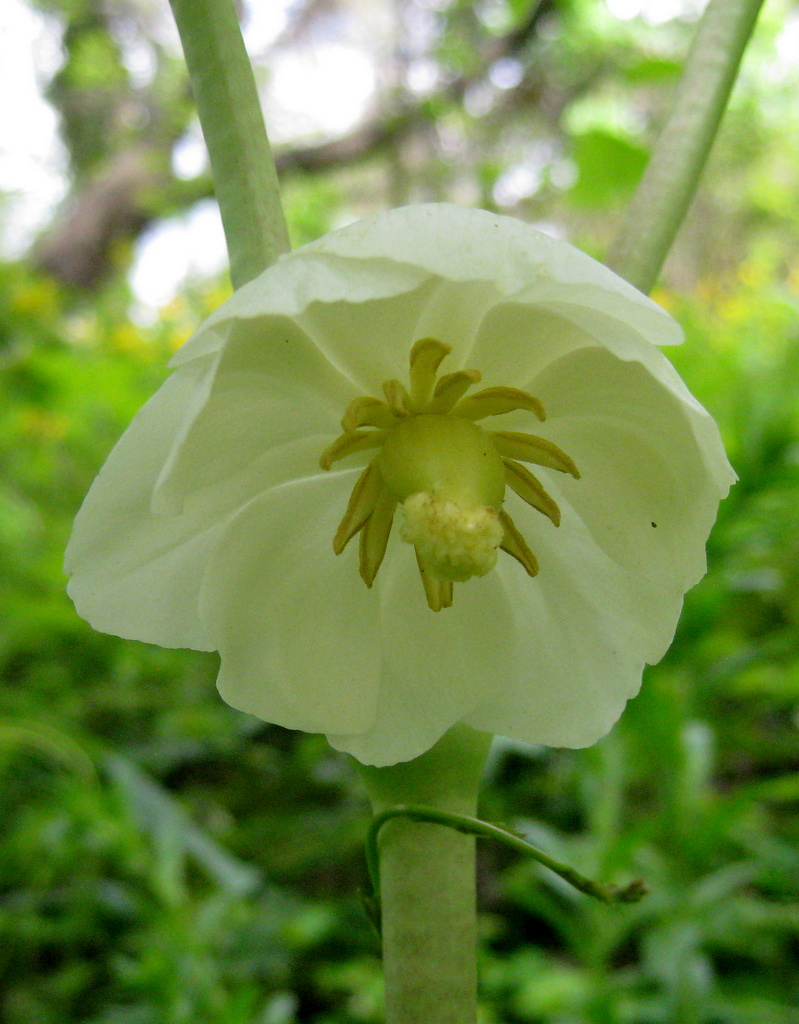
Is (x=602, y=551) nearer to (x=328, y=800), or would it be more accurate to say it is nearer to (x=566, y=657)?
(x=566, y=657)

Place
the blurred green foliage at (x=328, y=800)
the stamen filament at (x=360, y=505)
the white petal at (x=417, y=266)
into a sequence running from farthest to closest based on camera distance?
1. the blurred green foliage at (x=328, y=800)
2. the stamen filament at (x=360, y=505)
3. the white petal at (x=417, y=266)

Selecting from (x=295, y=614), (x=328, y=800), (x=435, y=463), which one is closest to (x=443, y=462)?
(x=435, y=463)

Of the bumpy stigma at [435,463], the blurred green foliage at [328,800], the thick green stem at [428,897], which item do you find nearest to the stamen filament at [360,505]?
the bumpy stigma at [435,463]

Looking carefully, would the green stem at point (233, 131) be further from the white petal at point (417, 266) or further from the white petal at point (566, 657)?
the white petal at point (566, 657)

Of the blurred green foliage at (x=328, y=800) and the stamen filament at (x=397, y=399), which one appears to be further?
the blurred green foliage at (x=328, y=800)

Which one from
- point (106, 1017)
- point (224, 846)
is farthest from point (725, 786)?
point (106, 1017)

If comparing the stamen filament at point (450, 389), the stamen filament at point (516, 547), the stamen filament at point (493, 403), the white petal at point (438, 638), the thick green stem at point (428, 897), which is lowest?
the thick green stem at point (428, 897)
